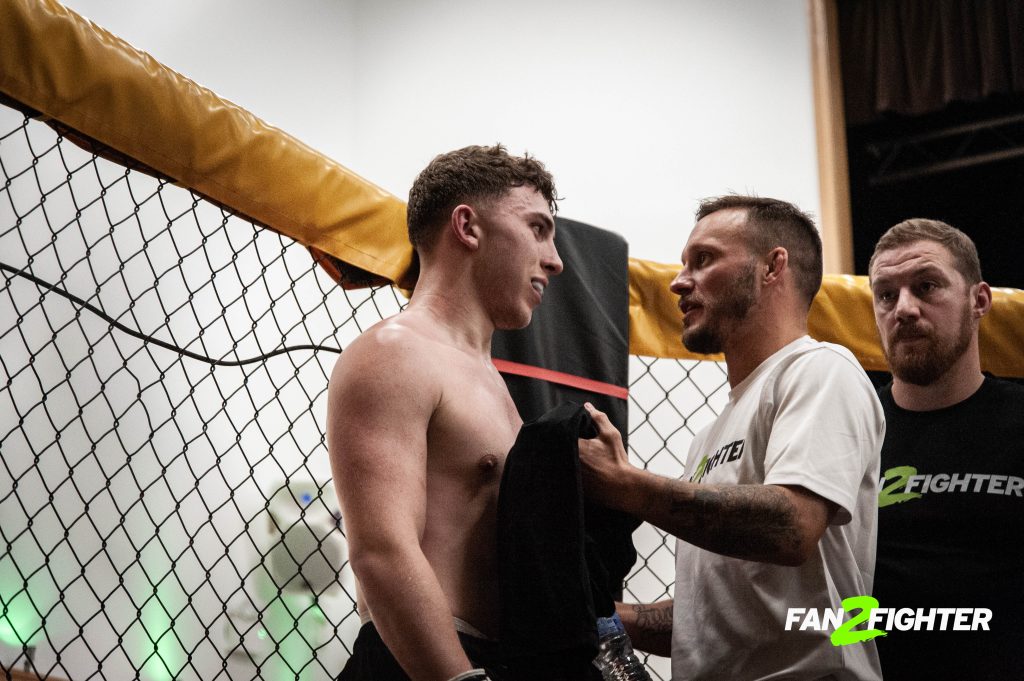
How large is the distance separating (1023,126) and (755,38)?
1.59 metres

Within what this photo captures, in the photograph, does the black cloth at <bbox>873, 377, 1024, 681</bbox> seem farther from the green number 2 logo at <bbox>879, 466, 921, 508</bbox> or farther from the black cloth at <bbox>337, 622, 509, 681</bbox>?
the black cloth at <bbox>337, 622, 509, 681</bbox>

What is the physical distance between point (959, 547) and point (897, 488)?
14cm

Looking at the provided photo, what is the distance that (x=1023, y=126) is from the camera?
483 cm

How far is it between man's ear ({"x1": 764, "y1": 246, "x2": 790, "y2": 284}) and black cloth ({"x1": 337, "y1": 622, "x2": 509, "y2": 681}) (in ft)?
2.78

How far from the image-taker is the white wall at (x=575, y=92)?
3.95 m

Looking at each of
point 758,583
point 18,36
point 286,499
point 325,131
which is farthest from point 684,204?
point 18,36

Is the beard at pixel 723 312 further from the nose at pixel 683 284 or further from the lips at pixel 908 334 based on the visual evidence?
the lips at pixel 908 334

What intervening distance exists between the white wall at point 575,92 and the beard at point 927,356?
6.22ft

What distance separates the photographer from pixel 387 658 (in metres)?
1.25

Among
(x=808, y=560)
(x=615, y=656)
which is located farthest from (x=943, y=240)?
(x=615, y=656)

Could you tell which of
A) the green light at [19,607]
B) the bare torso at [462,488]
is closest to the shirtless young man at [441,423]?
the bare torso at [462,488]

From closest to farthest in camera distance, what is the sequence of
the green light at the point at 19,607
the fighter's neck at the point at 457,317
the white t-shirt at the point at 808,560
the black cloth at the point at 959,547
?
1. the white t-shirt at the point at 808,560
2. the fighter's neck at the point at 457,317
3. the black cloth at the point at 959,547
4. the green light at the point at 19,607

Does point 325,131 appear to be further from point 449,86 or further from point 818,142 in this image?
point 818,142

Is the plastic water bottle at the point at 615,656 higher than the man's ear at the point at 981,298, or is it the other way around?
the man's ear at the point at 981,298
